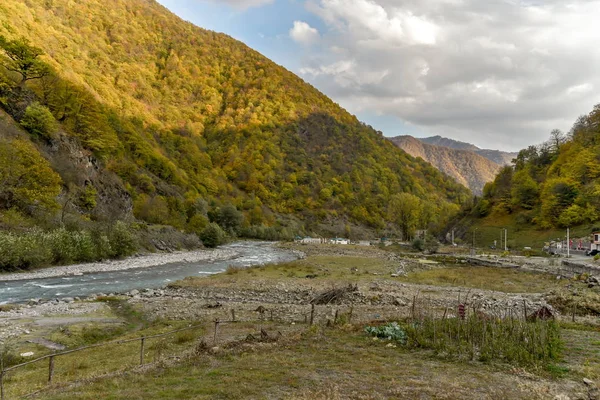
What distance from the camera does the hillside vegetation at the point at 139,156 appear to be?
2216 inches

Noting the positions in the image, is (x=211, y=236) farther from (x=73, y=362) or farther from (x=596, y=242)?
(x=596, y=242)

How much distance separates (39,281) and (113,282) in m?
5.52

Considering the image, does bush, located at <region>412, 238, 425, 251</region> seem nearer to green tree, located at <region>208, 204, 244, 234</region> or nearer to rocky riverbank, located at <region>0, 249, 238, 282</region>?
rocky riverbank, located at <region>0, 249, 238, 282</region>

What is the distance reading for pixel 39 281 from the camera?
31641mm

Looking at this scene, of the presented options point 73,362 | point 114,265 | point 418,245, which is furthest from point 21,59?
point 418,245

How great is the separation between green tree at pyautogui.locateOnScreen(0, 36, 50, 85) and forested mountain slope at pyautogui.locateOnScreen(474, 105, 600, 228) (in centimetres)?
10102

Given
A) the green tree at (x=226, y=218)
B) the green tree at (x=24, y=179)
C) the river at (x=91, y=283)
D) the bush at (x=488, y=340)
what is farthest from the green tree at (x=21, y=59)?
the bush at (x=488, y=340)

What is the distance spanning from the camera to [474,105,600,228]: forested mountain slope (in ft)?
255

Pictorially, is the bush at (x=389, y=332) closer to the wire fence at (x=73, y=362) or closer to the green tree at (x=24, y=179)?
the wire fence at (x=73, y=362)

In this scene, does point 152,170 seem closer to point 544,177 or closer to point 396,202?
point 396,202

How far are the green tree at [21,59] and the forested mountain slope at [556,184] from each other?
331ft

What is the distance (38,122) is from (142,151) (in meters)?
41.3

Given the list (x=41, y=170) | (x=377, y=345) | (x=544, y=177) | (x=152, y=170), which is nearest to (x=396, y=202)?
(x=544, y=177)

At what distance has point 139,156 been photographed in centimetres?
9812
